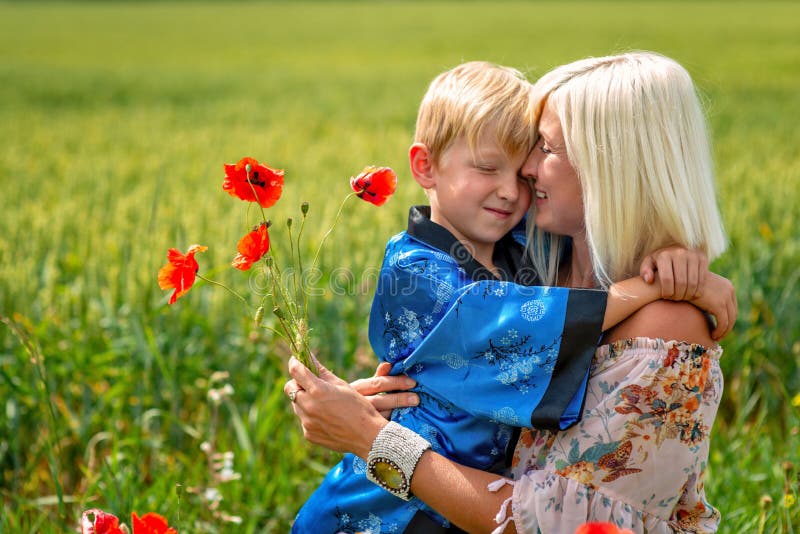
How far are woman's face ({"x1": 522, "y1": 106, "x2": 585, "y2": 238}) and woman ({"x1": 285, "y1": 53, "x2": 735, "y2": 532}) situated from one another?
0.04 m

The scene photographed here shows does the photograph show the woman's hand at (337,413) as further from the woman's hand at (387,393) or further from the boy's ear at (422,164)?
the boy's ear at (422,164)

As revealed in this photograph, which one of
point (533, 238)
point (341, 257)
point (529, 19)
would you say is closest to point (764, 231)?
point (341, 257)

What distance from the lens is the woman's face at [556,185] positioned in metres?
1.75

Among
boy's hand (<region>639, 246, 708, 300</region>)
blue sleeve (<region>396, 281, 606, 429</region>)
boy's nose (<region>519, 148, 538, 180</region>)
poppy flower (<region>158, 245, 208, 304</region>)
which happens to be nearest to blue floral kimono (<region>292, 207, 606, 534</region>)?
blue sleeve (<region>396, 281, 606, 429</region>)

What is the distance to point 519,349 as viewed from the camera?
5.24 ft

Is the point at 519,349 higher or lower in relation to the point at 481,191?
lower

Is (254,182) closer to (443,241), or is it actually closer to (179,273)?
(179,273)

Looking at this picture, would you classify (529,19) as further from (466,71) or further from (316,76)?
(466,71)

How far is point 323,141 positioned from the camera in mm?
8125

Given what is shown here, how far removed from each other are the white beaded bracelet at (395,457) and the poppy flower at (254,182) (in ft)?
1.69

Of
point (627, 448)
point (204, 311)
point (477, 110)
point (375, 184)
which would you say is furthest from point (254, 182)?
point (204, 311)

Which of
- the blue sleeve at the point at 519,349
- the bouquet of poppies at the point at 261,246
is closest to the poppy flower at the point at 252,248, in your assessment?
the bouquet of poppies at the point at 261,246

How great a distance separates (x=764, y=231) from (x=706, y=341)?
246cm

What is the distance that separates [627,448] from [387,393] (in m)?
0.51
